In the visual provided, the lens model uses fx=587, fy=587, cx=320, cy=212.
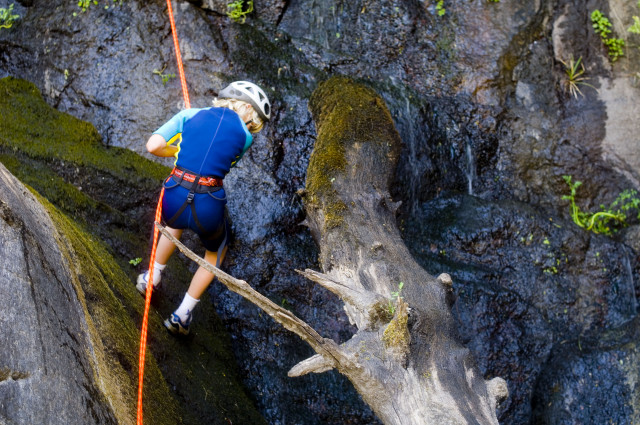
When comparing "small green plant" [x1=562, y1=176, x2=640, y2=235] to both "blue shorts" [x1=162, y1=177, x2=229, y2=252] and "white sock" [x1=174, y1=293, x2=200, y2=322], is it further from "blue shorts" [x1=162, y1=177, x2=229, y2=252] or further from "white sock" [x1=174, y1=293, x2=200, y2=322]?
"white sock" [x1=174, y1=293, x2=200, y2=322]

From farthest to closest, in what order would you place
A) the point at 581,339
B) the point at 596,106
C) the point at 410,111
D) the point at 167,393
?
the point at 596,106 → the point at 410,111 → the point at 581,339 → the point at 167,393

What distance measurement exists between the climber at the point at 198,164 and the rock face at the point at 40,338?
1296 millimetres

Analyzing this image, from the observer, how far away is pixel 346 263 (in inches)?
156

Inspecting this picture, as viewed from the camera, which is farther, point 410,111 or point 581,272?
point 410,111

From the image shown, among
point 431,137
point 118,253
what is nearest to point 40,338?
point 118,253

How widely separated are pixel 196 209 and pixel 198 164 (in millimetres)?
328

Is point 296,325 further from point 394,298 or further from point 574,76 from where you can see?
point 574,76

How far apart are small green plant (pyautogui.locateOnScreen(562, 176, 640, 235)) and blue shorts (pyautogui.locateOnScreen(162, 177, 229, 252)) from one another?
16.3 ft

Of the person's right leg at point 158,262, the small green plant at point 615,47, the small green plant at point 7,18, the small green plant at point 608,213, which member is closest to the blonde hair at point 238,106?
the person's right leg at point 158,262

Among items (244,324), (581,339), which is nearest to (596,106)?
(581,339)

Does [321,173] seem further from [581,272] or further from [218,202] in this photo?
[581,272]

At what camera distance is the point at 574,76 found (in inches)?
320

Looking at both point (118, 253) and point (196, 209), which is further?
point (118, 253)

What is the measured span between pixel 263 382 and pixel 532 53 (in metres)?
5.79
